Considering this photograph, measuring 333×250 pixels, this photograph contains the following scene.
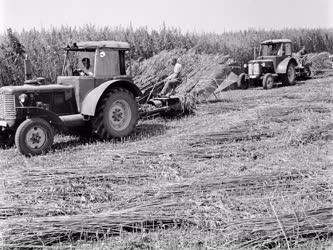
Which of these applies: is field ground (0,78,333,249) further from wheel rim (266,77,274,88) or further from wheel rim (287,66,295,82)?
wheel rim (287,66,295,82)

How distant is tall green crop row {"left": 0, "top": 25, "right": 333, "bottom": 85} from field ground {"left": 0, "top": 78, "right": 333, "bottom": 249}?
5.12m

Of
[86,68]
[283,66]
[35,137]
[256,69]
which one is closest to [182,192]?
[35,137]

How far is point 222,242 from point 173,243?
0.37 meters

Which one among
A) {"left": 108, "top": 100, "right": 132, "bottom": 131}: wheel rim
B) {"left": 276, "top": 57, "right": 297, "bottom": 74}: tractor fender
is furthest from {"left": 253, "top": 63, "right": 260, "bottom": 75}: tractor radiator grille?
{"left": 108, "top": 100, "right": 132, "bottom": 131}: wheel rim

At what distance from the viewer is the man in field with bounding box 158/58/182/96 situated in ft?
33.1

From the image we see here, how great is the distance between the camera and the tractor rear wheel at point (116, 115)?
24.0 ft

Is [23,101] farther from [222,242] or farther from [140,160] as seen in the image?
[222,242]

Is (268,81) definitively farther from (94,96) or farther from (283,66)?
(94,96)

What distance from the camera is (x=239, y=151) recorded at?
6086mm

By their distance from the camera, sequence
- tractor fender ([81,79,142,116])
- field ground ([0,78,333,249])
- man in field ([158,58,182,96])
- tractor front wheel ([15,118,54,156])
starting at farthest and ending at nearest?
man in field ([158,58,182,96])
tractor fender ([81,79,142,116])
tractor front wheel ([15,118,54,156])
field ground ([0,78,333,249])

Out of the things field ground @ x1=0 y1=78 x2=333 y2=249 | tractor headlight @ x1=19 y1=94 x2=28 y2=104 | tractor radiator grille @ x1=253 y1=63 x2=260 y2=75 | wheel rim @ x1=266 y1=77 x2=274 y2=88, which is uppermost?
tractor radiator grille @ x1=253 y1=63 x2=260 y2=75

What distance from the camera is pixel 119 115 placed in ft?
25.1

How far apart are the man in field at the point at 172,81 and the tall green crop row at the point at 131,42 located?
2.51 metres

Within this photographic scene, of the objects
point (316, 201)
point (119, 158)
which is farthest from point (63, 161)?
point (316, 201)
